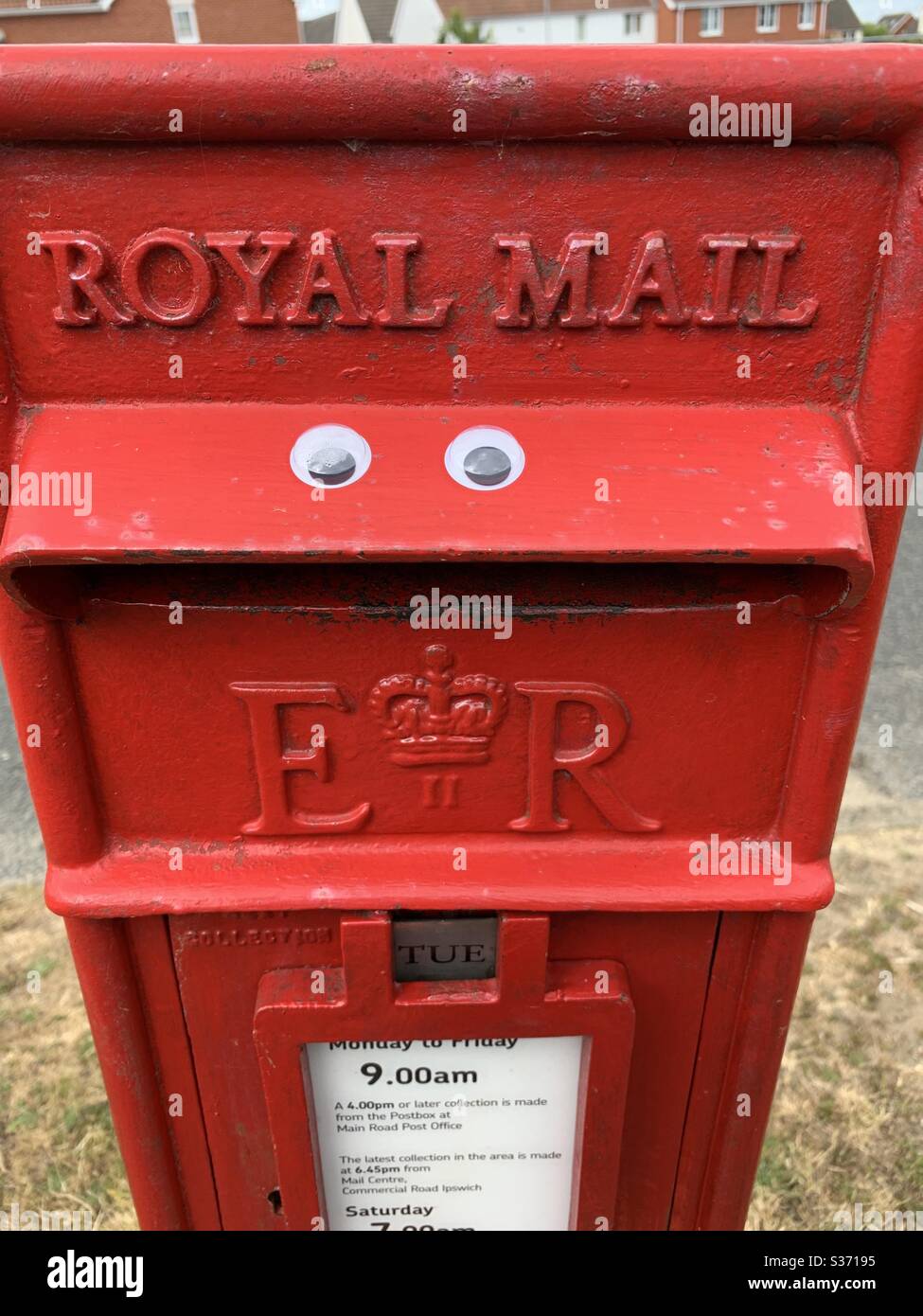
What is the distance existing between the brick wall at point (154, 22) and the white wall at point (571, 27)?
5460 millimetres

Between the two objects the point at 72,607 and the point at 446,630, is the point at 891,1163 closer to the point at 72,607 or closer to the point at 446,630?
the point at 446,630

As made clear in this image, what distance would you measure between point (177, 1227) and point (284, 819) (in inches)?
31.2

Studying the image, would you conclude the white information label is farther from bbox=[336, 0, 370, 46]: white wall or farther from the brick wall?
bbox=[336, 0, 370, 46]: white wall

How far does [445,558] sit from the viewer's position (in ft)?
3.01

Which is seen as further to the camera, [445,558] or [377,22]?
[377,22]

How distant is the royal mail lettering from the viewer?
0.91 m

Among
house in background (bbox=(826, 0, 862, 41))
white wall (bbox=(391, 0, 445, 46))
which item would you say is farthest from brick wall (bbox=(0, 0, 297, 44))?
white wall (bbox=(391, 0, 445, 46))

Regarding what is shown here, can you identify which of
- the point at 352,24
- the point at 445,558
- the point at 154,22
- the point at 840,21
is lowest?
the point at 352,24

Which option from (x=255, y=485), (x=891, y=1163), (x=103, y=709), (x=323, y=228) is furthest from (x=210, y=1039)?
(x=891, y=1163)

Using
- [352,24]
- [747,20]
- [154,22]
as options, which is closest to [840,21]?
[747,20]

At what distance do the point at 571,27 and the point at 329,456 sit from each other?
1843 centimetres

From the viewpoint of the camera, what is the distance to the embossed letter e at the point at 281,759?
1.10 m

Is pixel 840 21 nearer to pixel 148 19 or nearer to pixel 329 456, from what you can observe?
pixel 148 19

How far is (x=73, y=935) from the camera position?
1244 millimetres
